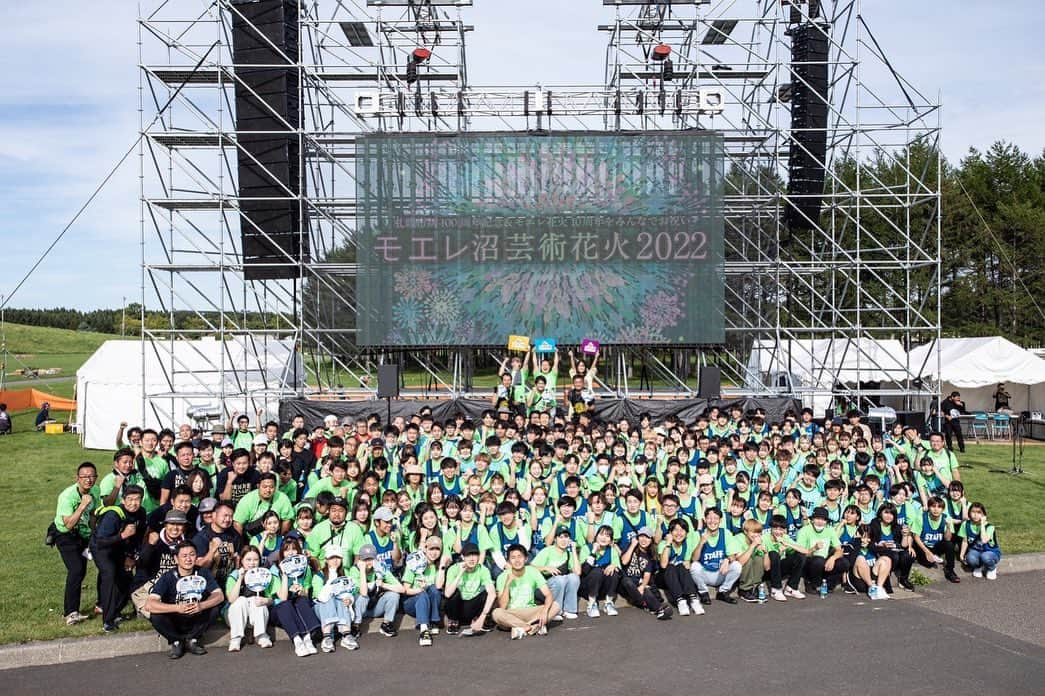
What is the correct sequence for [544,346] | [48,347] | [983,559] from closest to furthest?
[983,559] → [544,346] → [48,347]

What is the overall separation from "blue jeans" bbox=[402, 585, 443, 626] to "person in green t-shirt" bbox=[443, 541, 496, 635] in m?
0.09

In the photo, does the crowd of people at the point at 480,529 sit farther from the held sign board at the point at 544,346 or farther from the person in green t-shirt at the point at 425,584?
the held sign board at the point at 544,346

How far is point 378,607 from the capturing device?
7020mm

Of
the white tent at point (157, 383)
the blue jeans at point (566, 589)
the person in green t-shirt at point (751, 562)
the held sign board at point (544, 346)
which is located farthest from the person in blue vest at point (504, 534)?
the white tent at point (157, 383)

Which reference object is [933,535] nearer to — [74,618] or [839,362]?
[74,618]

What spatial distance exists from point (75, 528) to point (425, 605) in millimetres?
2894

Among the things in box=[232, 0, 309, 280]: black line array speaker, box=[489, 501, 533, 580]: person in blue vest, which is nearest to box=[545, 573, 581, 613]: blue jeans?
box=[489, 501, 533, 580]: person in blue vest

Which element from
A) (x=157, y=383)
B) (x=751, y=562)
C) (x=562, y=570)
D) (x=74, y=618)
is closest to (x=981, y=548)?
(x=751, y=562)

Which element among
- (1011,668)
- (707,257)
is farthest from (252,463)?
(707,257)

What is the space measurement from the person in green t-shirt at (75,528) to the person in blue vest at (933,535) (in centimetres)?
753

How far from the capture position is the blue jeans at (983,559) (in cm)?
851

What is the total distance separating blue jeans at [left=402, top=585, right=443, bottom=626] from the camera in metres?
6.88

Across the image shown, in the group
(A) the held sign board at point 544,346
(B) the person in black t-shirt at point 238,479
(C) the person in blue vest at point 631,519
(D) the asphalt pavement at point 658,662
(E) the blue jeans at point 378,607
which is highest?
(A) the held sign board at point 544,346

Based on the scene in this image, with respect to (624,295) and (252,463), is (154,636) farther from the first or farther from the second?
(624,295)
